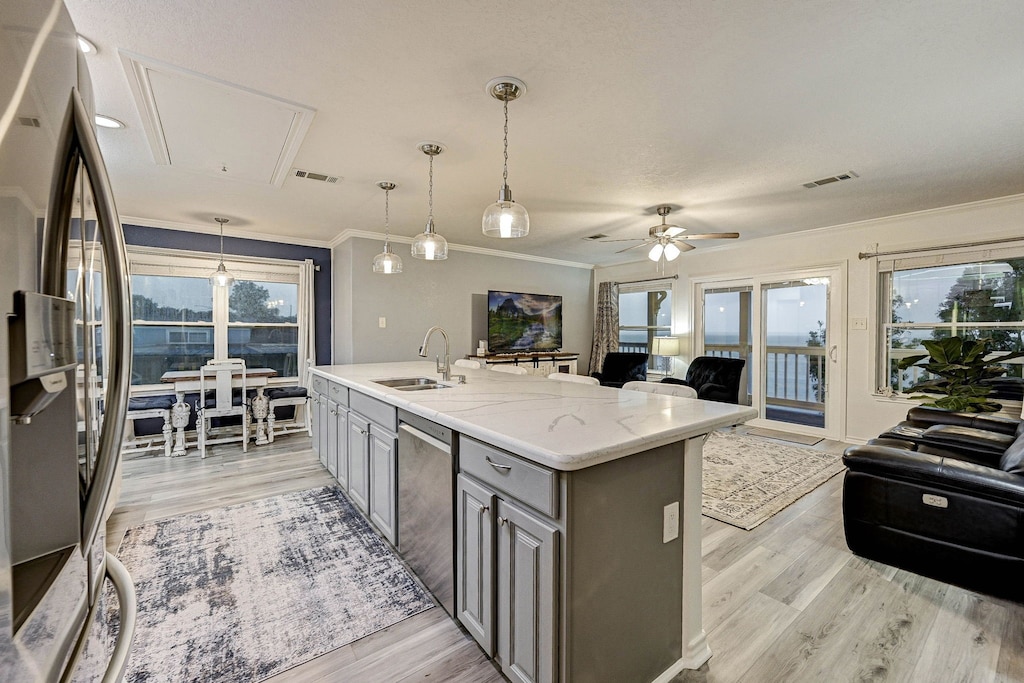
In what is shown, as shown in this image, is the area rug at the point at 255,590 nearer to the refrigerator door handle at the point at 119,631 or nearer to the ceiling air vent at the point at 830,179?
the refrigerator door handle at the point at 119,631

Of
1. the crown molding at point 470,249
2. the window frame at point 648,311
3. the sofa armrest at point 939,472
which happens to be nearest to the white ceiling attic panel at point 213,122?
the crown molding at point 470,249

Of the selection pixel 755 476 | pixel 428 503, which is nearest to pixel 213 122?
pixel 428 503

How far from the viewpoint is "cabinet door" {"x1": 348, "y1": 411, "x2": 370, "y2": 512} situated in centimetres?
274

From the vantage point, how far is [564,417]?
1.81 m

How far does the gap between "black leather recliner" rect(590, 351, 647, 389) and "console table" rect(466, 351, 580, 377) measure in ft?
1.89

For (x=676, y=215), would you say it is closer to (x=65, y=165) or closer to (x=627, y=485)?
(x=627, y=485)

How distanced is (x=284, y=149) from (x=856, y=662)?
3856 mm

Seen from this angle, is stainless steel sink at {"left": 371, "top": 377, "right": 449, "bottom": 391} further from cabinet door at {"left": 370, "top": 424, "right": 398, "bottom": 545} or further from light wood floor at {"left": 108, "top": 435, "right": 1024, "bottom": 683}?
light wood floor at {"left": 108, "top": 435, "right": 1024, "bottom": 683}

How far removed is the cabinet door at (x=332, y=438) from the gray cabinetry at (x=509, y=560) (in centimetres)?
196

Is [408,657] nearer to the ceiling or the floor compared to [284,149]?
nearer to the floor

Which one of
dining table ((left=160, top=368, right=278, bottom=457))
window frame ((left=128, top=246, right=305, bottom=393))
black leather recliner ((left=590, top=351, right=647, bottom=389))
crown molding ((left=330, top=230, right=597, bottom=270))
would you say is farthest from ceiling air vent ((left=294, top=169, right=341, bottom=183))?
A: black leather recliner ((left=590, top=351, right=647, bottom=389))

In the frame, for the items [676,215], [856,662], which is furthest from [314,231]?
[856,662]

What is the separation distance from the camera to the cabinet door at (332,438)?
3.38 meters

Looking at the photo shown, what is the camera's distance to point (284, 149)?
2.81 m
